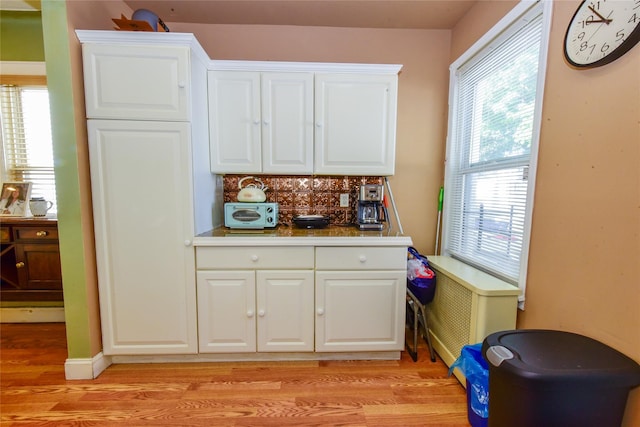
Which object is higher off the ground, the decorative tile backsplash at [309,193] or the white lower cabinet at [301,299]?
the decorative tile backsplash at [309,193]

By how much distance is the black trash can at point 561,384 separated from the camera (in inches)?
33.2

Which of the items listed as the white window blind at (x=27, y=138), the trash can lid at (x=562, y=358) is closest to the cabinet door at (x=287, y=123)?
the trash can lid at (x=562, y=358)

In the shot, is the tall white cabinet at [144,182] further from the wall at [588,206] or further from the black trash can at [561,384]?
the wall at [588,206]

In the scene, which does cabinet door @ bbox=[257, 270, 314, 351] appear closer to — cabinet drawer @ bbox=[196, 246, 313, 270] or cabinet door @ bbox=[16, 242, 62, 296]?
cabinet drawer @ bbox=[196, 246, 313, 270]

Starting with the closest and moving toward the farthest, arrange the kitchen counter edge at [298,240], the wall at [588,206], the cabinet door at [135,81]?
the wall at [588,206] < the cabinet door at [135,81] < the kitchen counter edge at [298,240]

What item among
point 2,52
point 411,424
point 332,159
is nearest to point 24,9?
point 2,52

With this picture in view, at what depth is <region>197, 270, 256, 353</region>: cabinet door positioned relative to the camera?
1.67 meters

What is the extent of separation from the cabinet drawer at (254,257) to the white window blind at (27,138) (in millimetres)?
1924

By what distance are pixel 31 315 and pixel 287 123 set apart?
2.87 meters

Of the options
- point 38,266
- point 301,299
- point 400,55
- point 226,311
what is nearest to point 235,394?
point 226,311

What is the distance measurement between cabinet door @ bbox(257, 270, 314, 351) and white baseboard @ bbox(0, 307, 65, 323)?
6.77ft

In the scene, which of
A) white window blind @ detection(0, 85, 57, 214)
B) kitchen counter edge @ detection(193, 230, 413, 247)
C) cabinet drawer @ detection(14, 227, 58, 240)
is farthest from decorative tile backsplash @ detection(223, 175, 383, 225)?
white window blind @ detection(0, 85, 57, 214)

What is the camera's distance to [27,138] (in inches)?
91.9

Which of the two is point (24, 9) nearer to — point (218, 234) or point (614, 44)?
point (218, 234)
